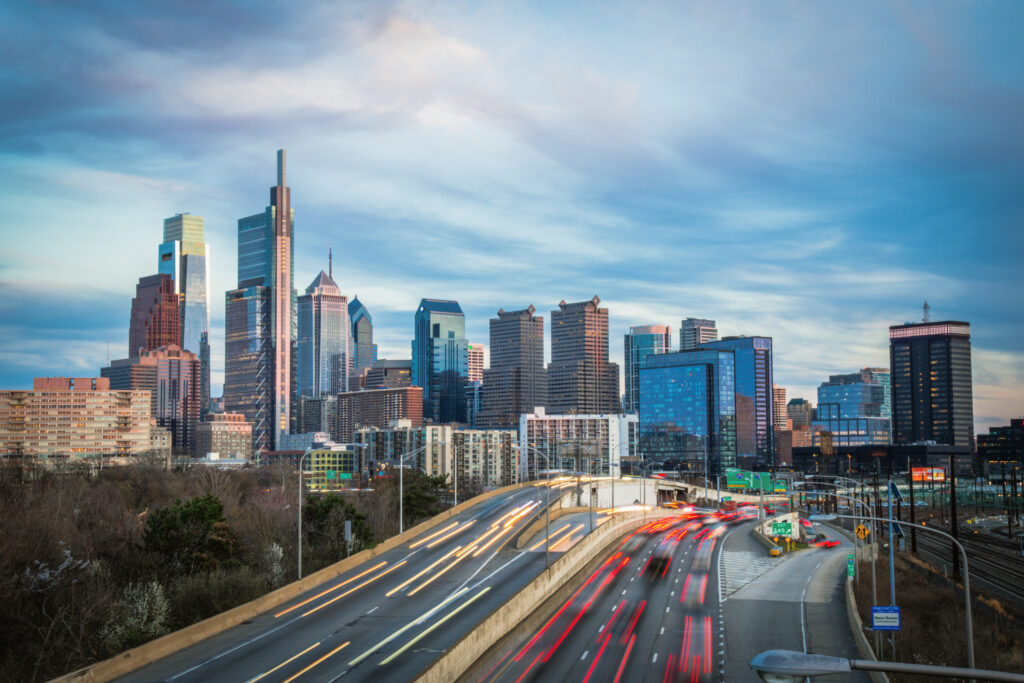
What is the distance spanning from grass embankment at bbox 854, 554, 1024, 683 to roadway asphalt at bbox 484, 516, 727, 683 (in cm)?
849

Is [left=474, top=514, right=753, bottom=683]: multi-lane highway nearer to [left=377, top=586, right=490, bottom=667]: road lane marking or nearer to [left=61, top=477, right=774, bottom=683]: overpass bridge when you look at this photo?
[left=61, top=477, right=774, bottom=683]: overpass bridge

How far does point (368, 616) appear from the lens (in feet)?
146

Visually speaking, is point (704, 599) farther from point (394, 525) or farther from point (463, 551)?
point (394, 525)

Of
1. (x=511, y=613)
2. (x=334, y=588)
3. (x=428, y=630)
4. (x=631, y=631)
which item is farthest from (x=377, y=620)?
(x=631, y=631)

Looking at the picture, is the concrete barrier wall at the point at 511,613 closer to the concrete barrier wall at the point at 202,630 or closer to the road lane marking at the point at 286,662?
the road lane marking at the point at 286,662

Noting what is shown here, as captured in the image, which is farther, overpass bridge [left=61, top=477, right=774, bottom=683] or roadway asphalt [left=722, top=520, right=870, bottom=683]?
roadway asphalt [left=722, top=520, right=870, bottom=683]

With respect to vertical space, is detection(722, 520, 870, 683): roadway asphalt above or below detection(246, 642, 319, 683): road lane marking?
below

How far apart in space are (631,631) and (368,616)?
13.1 metres

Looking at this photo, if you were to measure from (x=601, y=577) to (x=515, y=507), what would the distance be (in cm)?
2735

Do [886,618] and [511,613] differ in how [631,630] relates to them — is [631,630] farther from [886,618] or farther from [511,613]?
[886,618]

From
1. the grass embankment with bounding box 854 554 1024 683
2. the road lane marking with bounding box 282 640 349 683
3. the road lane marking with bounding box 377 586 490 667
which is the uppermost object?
the road lane marking with bounding box 282 640 349 683

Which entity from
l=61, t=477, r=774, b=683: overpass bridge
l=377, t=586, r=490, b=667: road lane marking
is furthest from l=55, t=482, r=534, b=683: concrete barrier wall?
l=377, t=586, r=490, b=667: road lane marking

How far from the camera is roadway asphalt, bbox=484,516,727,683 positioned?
39.0 m

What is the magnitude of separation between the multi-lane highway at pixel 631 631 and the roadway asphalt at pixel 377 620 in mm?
3072
